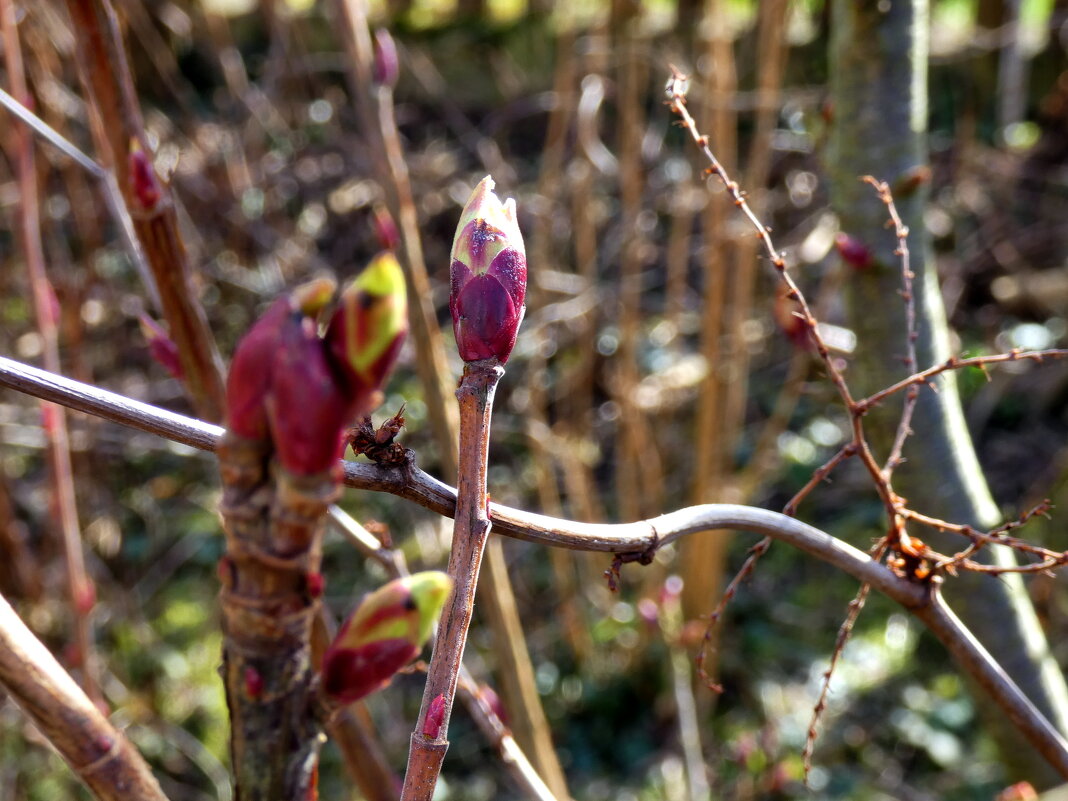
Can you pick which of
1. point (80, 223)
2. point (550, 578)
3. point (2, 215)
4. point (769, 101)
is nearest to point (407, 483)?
point (769, 101)

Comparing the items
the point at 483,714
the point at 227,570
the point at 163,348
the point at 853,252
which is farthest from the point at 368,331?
the point at 853,252

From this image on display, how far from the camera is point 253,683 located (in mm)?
442

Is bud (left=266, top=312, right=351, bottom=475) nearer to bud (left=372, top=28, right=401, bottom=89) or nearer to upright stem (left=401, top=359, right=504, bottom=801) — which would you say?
upright stem (left=401, top=359, right=504, bottom=801)

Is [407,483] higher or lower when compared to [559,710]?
lower

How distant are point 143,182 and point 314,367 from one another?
2.50 feet

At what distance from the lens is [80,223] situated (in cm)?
261

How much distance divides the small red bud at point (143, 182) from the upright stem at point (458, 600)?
2.04ft

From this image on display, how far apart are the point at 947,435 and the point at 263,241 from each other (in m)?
2.98

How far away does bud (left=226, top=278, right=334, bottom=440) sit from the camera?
0.37 metres

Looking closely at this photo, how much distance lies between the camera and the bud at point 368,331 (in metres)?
0.37

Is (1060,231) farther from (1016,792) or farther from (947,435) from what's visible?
(1016,792)

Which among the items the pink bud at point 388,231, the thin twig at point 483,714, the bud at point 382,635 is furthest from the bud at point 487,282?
the pink bud at point 388,231

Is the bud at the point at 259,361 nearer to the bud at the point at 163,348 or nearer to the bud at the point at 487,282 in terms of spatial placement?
the bud at the point at 487,282

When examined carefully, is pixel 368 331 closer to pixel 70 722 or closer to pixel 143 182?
pixel 70 722
